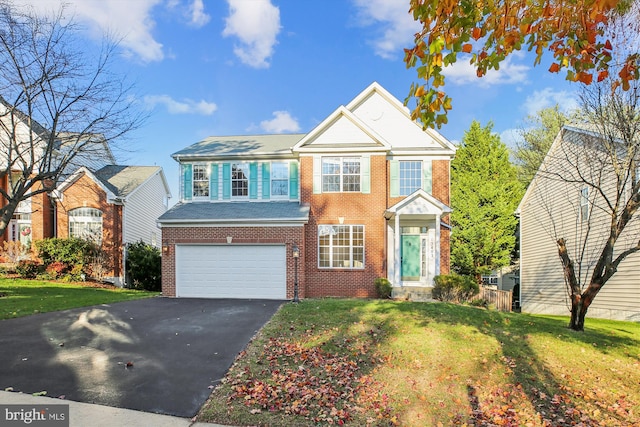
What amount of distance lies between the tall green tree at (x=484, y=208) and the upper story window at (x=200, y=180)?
16.0 metres

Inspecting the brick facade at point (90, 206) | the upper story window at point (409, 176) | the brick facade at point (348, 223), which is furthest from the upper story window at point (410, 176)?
the brick facade at point (90, 206)

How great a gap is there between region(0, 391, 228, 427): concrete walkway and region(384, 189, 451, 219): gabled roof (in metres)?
10.9

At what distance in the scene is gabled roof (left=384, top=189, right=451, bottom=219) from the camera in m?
14.1

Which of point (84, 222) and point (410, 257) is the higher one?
point (84, 222)

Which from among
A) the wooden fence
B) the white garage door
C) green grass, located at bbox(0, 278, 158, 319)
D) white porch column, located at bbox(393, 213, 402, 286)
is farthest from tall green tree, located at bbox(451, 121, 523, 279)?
green grass, located at bbox(0, 278, 158, 319)

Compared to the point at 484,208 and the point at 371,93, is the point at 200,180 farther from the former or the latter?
the point at 484,208

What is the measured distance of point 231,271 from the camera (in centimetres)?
1411

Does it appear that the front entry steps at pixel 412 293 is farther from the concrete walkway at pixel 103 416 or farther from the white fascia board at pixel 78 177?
the white fascia board at pixel 78 177

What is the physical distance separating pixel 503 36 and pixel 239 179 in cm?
1343

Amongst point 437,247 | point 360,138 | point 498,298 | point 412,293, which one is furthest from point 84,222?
point 498,298

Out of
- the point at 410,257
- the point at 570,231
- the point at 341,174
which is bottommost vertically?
the point at 410,257

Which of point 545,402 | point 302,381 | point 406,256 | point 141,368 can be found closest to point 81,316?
point 141,368

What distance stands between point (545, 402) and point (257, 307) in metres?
8.03

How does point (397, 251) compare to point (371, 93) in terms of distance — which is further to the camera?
point (371, 93)
